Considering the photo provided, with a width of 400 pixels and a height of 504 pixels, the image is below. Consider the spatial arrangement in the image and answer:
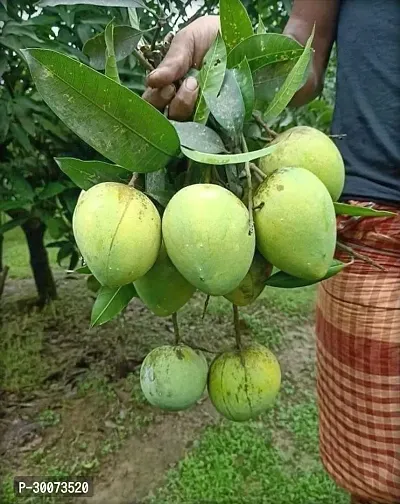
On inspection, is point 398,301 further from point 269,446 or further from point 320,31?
point 269,446

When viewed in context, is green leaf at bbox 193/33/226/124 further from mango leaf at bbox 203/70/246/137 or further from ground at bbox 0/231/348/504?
ground at bbox 0/231/348/504

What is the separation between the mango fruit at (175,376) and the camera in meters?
0.65

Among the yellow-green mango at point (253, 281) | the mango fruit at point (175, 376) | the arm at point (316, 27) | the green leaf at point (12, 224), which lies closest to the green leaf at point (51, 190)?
the green leaf at point (12, 224)

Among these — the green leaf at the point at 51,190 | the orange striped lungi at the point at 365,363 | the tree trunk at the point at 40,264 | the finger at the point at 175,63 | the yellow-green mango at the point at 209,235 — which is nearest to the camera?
the yellow-green mango at the point at 209,235

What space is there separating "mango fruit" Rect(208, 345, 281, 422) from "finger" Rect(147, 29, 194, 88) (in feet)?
1.00

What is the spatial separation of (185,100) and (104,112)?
0.10 meters

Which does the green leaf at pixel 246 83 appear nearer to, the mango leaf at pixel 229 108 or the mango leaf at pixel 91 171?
the mango leaf at pixel 229 108

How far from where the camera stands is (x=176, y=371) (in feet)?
2.11

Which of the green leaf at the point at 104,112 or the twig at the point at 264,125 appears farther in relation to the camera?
the twig at the point at 264,125

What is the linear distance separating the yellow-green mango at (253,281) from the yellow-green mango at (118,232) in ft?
0.34

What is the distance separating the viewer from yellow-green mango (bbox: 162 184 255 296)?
0.47m

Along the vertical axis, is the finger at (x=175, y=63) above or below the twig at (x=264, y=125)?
above

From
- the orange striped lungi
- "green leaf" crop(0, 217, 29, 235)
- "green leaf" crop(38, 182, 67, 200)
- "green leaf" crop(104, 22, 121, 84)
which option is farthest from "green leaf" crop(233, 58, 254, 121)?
"green leaf" crop(0, 217, 29, 235)

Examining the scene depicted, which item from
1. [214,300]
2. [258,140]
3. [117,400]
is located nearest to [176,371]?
[258,140]
